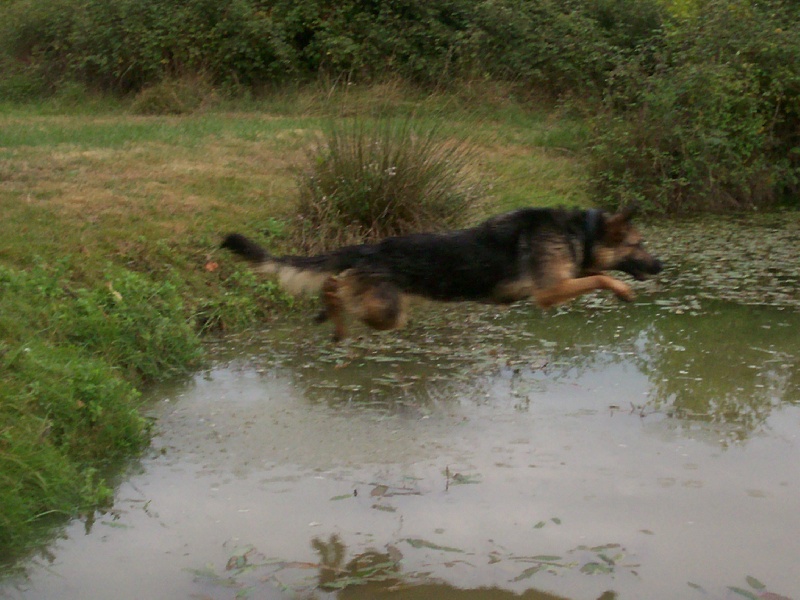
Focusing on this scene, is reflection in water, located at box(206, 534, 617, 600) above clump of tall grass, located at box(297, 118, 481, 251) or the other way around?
the other way around

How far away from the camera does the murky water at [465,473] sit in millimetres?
5047

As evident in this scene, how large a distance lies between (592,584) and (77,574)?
2.62 metres

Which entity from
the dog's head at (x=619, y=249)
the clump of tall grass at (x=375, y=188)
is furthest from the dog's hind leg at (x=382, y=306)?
the clump of tall grass at (x=375, y=188)

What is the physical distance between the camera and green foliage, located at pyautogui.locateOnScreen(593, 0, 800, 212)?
1530 centimetres

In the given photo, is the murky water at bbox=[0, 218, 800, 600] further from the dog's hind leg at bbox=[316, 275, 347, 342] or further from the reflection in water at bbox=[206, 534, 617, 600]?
the dog's hind leg at bbox=[316, 275, 347, 342]

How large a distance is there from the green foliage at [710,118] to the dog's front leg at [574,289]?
8.31m

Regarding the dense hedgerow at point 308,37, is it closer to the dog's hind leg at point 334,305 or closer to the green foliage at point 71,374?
the green foliage at point 71,374

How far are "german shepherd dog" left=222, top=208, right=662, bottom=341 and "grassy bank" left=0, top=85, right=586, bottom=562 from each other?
1.50 meters

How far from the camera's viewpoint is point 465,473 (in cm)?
617

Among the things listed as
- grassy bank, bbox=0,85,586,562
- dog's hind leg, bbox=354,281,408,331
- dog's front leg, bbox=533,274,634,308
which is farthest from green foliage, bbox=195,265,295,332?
dog's front leg, bbox=533,274,634,308

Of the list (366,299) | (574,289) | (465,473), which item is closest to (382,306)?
(366,299)

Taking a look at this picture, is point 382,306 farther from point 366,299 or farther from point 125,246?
point 125,246

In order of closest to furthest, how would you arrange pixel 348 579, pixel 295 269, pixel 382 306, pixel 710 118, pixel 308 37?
1. pixel 348 579
2. pixel 382 306
3. pixel 295 269
4. pixel 710 118
5. pixel 308 37

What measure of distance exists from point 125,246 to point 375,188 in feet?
9.01
